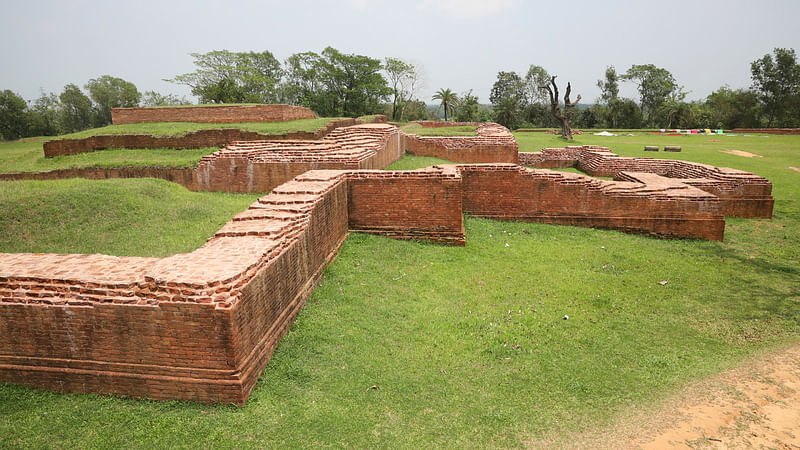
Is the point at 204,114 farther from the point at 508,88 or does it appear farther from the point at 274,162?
the point at 508,88

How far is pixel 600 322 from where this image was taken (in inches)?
191

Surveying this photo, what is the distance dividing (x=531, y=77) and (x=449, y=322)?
50773 millimetres

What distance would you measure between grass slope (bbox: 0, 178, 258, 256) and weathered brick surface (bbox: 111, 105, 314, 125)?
878 cm

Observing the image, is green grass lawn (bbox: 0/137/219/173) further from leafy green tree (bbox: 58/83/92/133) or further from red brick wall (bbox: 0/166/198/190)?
leafy green tree (bbox: 58/83/92/133)

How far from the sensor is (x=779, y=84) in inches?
1432

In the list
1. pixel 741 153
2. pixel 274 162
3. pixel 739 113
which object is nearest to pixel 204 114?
pixel 274 162

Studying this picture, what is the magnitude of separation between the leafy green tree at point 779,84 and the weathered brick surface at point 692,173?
107 ft

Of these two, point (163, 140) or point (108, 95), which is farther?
point (108, 95)

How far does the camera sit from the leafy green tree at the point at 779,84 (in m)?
35.3

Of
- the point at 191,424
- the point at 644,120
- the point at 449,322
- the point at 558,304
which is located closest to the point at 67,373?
the point at 191,424

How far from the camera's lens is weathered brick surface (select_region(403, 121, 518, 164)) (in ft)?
45.6

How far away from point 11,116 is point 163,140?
2974 centimetres

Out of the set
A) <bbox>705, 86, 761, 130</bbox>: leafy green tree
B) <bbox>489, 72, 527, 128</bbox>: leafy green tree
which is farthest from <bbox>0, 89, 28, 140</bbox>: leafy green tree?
<bbox>705, 86, 761, 130</bbox>: leafy green tree

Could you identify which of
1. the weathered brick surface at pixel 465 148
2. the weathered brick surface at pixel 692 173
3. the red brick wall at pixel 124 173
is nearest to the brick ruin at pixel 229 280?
the weathered brick surface at pixel 692 173
